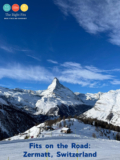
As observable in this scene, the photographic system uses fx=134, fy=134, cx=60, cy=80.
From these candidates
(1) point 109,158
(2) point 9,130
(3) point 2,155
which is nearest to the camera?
(1) point 109,158

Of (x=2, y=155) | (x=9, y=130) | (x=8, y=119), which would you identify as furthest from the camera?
(x=8, y=119)

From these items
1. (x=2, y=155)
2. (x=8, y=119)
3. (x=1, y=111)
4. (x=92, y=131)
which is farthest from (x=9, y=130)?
(x=2, y=155)

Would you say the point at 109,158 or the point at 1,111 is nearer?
the point at 109,158

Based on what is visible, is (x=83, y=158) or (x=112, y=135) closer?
(x=83, y=158)

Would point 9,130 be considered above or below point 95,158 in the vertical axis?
below

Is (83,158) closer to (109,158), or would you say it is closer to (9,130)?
(109,158)

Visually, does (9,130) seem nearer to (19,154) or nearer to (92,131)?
(92,131)

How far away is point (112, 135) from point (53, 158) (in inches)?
2258

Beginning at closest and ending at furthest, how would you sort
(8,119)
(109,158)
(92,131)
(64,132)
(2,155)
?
(109,158), (2,155), (64,132), (92,131), (8,119)

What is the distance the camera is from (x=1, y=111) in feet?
636

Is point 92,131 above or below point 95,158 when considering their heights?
below

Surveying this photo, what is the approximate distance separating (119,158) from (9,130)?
6894 inches

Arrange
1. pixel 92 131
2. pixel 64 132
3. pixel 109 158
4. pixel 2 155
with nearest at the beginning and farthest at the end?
pixel 109 158, pixel 2 155, pixel 64 132, pixel 92 131

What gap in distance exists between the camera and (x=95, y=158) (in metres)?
18.0
